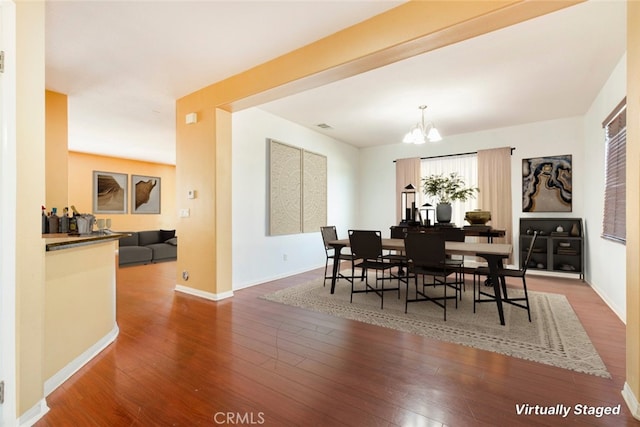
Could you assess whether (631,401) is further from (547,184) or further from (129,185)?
(129,185)

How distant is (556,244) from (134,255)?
26.9 feet

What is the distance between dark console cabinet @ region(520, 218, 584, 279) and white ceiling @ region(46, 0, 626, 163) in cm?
182

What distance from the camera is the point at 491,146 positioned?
5848 millimetres

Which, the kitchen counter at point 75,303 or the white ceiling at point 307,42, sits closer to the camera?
the kitchen counter at point 75,303

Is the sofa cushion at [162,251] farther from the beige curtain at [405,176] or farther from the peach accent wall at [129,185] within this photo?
the beige curtain at [405,176]

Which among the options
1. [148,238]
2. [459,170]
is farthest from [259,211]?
[148,238]

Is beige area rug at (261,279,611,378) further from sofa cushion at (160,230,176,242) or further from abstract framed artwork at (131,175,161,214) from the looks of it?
abstract framed artwork at (131,175,161,214)

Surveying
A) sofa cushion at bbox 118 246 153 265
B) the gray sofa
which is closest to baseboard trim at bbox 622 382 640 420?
the gray sofa

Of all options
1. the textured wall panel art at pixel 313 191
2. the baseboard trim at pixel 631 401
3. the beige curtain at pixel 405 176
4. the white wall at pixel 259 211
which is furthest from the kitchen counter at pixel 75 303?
the beige curtain at pixel 405 176

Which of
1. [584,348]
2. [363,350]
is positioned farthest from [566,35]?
[363,350]

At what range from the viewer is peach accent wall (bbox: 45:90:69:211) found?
402 cm

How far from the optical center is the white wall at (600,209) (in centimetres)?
323

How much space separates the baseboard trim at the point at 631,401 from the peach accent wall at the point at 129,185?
8098 mm

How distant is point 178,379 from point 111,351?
0.85 meters
